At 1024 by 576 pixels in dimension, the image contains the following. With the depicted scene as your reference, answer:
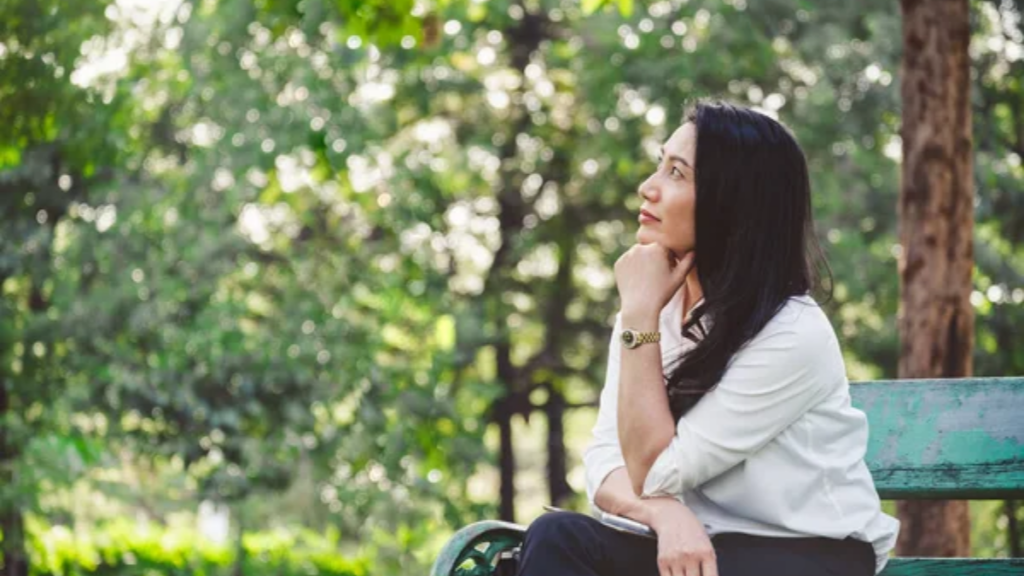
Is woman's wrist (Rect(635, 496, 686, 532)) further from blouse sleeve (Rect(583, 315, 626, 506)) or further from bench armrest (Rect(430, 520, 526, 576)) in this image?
bench armrest (Rect(430, 520, 526, 576))

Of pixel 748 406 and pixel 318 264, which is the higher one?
pixel 748 406

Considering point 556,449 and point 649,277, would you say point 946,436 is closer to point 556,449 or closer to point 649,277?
point 649,277

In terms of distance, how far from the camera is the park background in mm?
9680

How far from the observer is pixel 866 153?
10.5 metres

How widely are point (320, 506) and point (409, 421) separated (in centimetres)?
90

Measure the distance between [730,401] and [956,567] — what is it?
0.94 meters

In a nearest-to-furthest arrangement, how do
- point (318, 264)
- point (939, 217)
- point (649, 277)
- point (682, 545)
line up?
point (682, 545), point (649, 277), point (939, 217), point (318, 264)

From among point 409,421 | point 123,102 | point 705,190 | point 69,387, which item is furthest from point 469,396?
point 705,190

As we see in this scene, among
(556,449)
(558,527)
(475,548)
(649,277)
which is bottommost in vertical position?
(556,449)

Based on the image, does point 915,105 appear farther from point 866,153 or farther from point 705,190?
point 866,153

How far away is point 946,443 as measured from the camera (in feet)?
10.7

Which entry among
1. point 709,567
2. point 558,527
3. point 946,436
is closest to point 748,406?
point 709,567

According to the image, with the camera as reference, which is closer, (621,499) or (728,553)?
(728,553)

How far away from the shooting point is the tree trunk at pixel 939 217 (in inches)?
201
